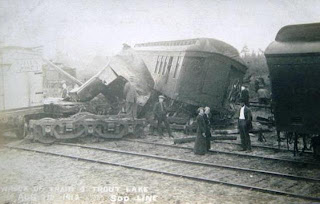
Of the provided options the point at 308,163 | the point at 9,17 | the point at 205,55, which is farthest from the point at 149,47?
the point at 308,163

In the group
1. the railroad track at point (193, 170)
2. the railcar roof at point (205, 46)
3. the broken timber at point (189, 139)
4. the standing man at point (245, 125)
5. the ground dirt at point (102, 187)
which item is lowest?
the ground dirt at point (102, 187)

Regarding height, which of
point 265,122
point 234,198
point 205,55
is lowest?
point 234,198

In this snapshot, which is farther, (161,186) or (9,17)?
(9,17)

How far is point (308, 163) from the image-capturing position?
8.89 metres

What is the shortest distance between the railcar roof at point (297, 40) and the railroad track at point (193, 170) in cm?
292

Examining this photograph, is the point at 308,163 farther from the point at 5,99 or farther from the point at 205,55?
the point at 5,99

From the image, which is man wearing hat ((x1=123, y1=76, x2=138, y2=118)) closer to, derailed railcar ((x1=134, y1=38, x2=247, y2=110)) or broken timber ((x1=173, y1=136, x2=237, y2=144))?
derailed railcar ((x1=134, y1=38, x2=247, y2=110))

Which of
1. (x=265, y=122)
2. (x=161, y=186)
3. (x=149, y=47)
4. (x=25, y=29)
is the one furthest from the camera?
(x=149, y=47)

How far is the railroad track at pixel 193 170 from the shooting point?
7285mm

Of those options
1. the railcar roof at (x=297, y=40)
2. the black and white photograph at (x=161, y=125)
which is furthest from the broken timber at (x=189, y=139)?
the railcar roof at (x=297, y=40)

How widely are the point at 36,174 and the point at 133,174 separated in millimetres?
2400

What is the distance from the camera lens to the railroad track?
7285 mm

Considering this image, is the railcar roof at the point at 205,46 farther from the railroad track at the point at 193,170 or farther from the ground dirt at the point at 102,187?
the ground dirt at the point at 102,187

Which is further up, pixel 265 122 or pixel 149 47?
pixel 149 47
